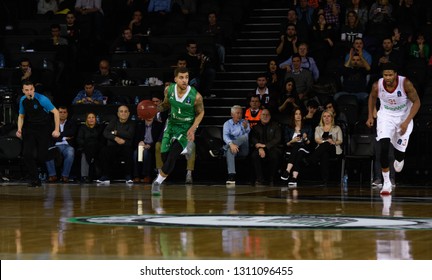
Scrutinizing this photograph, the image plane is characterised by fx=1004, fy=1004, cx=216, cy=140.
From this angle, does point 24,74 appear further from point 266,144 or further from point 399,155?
point 399,155

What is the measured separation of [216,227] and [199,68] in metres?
12.2

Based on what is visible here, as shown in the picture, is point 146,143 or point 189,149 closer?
point 189,149

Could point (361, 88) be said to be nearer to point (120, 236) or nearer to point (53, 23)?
point (53, 23)

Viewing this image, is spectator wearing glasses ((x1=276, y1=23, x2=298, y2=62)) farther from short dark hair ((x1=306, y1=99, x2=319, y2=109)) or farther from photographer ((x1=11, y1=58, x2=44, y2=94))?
photographer ((x1=11, y1=58, x2=44, y2=94))

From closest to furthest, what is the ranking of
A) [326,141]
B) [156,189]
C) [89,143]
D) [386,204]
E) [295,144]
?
[386,204]
[156,189]
[326,141]
[295,144]
[89,143]

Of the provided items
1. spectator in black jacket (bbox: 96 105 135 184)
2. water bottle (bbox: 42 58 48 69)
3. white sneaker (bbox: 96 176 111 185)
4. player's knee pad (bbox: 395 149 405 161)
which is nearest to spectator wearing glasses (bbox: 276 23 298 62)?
spectator in black jacket (bbox: 96 105 135 184)

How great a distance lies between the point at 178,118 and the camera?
1412 cm

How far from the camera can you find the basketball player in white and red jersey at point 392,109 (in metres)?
14.2

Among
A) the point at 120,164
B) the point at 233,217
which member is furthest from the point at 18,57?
the point at 233,217

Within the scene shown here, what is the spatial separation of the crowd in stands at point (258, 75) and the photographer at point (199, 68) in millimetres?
20

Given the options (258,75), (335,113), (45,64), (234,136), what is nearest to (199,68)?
(258,75)

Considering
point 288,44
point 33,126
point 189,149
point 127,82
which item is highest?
point 288,44

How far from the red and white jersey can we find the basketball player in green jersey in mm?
2628
